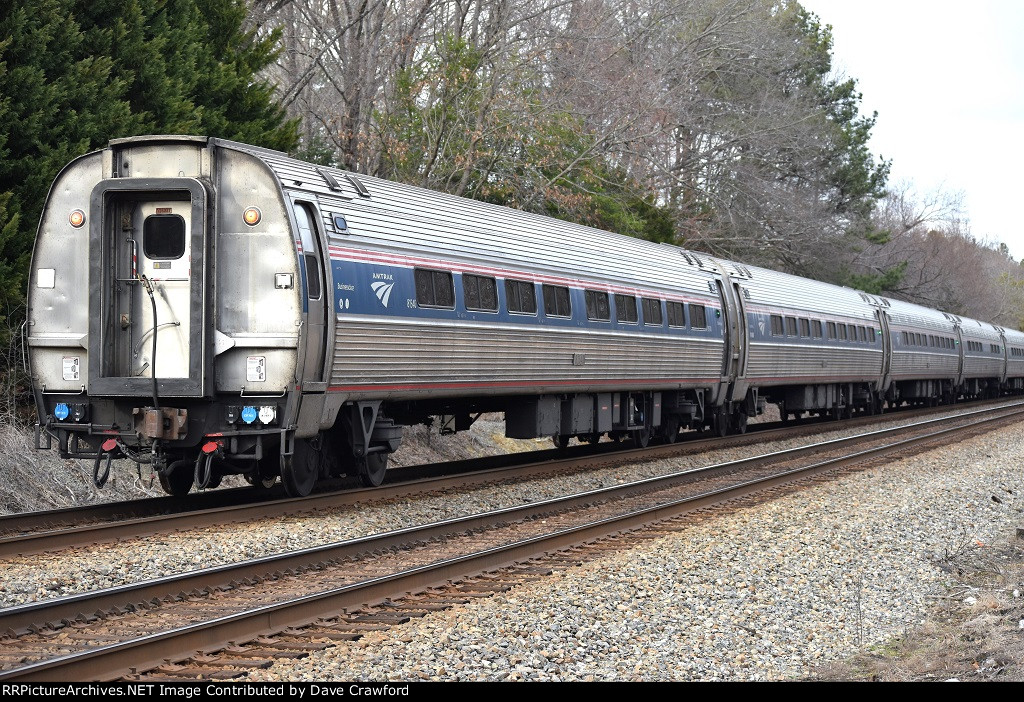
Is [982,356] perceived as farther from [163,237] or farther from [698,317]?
[163,237]

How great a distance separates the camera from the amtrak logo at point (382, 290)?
12.0 m

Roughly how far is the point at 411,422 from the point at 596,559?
17.7 ft

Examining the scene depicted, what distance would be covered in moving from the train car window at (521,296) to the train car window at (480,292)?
13.1 inches

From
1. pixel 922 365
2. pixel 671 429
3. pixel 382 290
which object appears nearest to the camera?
pixel 382 290

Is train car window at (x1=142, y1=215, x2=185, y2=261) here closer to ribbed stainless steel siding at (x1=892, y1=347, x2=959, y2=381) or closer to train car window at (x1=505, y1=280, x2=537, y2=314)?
train car window at (x1=505, y1=280, x2=537, y2=314)

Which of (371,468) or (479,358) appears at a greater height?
(479,358)

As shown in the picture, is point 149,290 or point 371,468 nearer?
point 149,290

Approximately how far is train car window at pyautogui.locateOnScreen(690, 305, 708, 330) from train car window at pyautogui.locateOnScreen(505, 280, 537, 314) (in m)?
5.91

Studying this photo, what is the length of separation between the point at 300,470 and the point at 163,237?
2.70 meters

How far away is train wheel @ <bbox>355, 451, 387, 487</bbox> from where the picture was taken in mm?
12883

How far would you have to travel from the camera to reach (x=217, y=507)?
11.6m

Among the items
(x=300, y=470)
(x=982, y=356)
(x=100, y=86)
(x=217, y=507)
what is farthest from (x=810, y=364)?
(x=982, y=356)

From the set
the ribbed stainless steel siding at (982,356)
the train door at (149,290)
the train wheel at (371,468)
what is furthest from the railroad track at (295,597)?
the ribbed stainless steel siding at (982,356)
